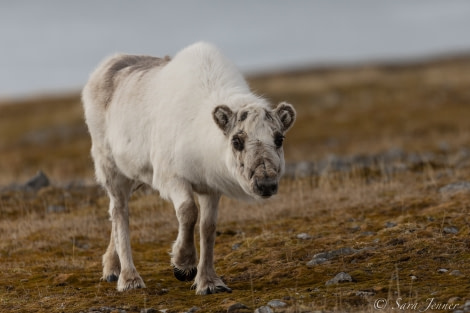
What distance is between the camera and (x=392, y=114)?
1892 inches

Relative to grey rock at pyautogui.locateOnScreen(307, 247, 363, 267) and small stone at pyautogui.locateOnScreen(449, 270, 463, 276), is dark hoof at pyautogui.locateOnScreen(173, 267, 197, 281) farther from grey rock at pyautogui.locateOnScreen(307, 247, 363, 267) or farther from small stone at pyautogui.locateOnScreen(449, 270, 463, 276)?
small stone at pyautogui.locateOnScreen(449, 270, 463, 276)

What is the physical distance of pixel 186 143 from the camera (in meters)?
10.7

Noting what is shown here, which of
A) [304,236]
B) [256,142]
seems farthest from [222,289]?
[304,236]

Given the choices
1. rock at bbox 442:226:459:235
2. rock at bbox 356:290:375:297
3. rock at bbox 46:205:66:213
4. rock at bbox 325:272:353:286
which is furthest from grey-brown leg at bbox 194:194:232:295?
rock at bbox 46:205:66:213

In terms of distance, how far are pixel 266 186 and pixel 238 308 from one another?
1.51m

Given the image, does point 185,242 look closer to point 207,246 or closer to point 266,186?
point 207,246

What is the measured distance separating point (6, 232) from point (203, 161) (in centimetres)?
750

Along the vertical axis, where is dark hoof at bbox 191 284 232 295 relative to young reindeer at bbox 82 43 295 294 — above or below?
below

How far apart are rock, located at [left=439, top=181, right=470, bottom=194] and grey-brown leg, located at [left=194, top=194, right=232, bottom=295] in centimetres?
719

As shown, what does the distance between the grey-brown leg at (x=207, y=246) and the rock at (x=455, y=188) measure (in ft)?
23.6

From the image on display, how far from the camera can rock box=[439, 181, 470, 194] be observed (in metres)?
16.4

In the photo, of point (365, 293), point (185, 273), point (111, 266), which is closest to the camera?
point (365, 293)

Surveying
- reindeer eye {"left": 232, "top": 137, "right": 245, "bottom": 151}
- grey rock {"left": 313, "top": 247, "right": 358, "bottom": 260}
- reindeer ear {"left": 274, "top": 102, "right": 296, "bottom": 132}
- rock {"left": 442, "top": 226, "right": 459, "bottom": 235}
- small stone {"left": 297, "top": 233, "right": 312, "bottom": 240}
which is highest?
reindeer ear {"left": 274, "top": 102, "right": 296, "bottom": 132}

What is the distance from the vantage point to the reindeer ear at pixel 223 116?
10.1 metres
